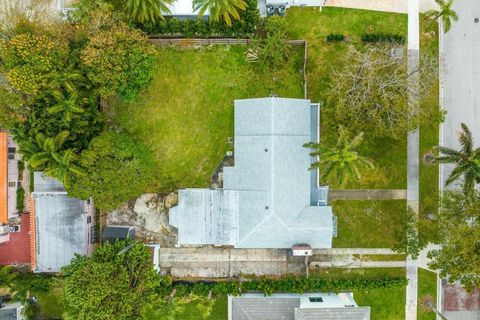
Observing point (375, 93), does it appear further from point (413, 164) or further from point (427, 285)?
point (427, 285)

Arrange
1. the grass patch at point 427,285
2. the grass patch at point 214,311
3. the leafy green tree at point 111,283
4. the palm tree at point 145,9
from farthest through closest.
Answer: the grass patch at point 214,311 < the grass patch at point 427,285 < the palm tree at point 145,9 < the leafy green tree at point 111,283

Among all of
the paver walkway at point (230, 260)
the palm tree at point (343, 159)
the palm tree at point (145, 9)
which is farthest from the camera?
the paver walkway at point (230, 260)

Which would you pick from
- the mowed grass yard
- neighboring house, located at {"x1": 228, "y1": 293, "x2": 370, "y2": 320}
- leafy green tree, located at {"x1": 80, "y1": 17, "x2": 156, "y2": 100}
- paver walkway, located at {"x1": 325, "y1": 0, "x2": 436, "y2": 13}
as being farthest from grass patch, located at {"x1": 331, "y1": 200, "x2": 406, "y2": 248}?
leafy green tree, located at {"x1": 80, "y1": 17, "x2": 156, "y2": 100}

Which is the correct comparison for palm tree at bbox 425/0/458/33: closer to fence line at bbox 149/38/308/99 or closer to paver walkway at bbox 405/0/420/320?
paver walkway at bbox 405/0/420/320

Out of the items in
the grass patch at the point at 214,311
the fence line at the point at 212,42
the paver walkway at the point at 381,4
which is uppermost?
the paver walkway at the point at 381,4

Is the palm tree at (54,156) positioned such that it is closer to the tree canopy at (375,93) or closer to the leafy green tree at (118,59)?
the leafy green tree at (118,59)

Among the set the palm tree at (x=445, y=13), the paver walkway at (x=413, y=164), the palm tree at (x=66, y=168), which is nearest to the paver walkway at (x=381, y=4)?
the paver walkway at (x=413, y=164)
